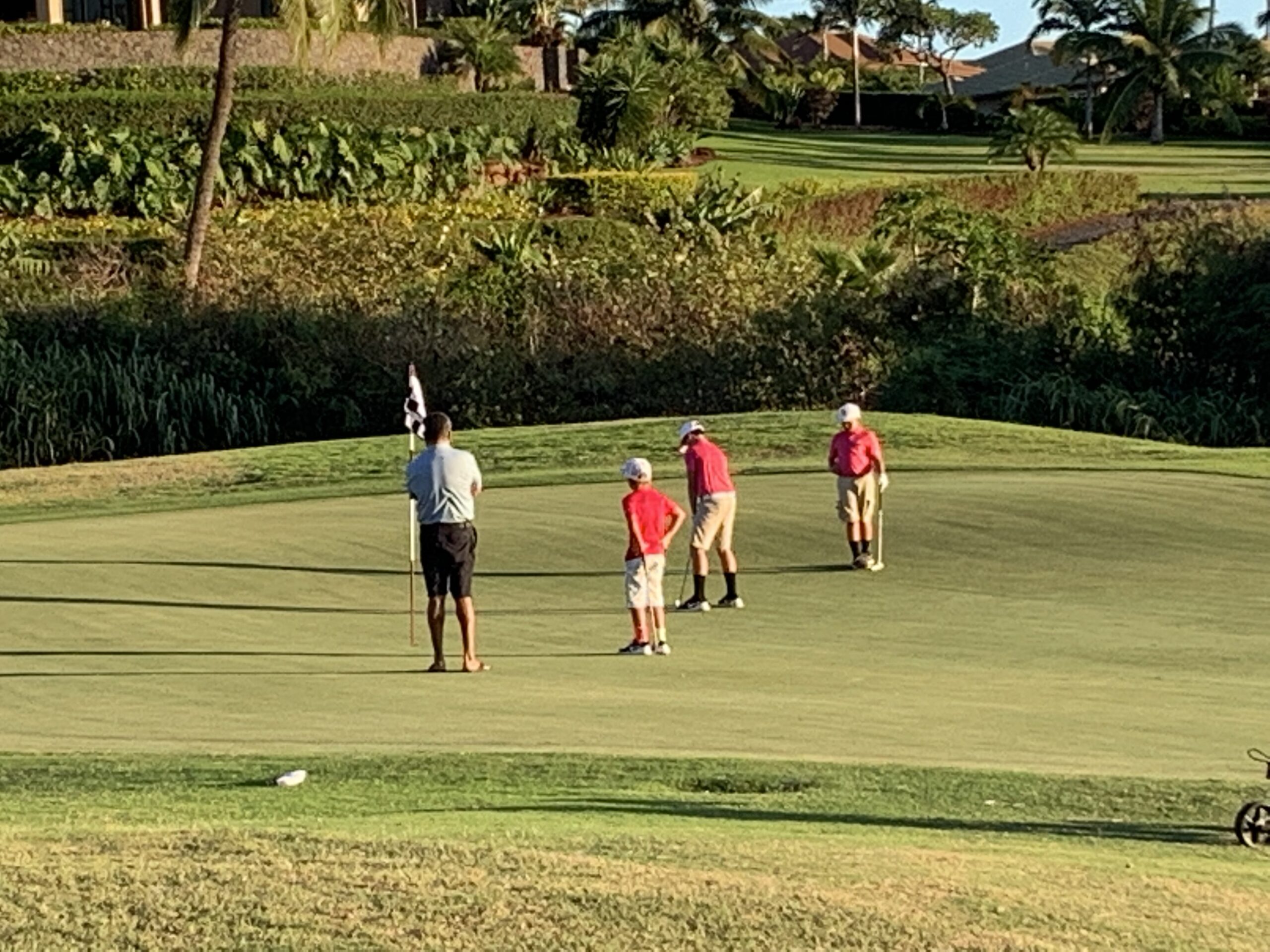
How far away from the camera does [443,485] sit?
16.0 metres

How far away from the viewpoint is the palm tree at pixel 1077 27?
3858 inches

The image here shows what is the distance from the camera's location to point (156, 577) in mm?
21031

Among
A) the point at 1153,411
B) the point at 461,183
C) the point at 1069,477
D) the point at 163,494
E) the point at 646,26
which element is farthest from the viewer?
the point at 646,26

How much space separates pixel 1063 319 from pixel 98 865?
35.3 metres

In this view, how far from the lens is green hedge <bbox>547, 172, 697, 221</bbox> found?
2378 inches

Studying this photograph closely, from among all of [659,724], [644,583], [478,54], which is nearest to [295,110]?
[478,54]

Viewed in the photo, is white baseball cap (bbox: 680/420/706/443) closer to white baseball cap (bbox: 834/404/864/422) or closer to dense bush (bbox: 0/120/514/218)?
white baseball cap (bbox: 834/404/864/422)

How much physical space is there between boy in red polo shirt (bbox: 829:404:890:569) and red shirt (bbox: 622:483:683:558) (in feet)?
13.2

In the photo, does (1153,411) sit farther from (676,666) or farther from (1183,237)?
(676,666)

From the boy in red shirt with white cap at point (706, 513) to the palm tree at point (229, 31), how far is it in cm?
2497

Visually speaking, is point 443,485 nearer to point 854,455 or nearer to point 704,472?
point 704,472

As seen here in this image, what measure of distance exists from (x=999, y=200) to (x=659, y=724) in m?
60.0

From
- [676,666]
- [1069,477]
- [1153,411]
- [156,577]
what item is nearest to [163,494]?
[156,577]

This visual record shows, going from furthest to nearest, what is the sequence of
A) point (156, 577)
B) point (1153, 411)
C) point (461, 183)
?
point (461, 183), point (1153, 411), point (156, 577)
